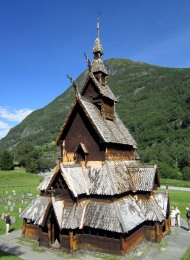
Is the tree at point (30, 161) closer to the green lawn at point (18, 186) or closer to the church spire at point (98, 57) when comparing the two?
the green lawn at point (18, 186)

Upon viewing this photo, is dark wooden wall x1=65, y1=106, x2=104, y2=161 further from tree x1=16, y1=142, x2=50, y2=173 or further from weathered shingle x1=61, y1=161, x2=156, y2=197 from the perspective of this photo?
tree x1=16, y1=142, x2=50, y2=173

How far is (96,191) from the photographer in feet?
64.7

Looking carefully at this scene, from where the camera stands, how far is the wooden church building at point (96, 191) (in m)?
18.7

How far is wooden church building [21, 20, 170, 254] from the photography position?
18.7 metres

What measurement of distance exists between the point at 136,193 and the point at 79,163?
514cm

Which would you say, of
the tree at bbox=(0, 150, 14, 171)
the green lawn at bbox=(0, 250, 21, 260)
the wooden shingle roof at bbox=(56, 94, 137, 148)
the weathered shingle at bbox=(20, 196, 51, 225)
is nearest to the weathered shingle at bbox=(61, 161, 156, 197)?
the wooden shingle roof at bbox=(56, 94, 137, 148)

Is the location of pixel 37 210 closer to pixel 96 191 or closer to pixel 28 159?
pixel 96 191

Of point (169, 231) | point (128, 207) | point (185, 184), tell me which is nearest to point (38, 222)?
point (128, 207)

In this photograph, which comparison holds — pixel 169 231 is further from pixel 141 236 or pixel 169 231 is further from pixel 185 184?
pixel 185 184

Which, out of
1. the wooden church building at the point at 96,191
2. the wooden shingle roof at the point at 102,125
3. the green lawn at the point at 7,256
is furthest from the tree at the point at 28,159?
the green lawn at the point at 7,256

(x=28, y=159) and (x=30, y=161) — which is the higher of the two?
(x=28, y=159)

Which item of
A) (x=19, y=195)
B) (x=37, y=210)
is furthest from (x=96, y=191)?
(x=19, y=195)

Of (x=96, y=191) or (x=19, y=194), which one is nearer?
(x=96, y=191)

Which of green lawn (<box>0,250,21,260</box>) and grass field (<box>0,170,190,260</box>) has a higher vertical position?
grass field (<box>0,170,190,260</box>)
